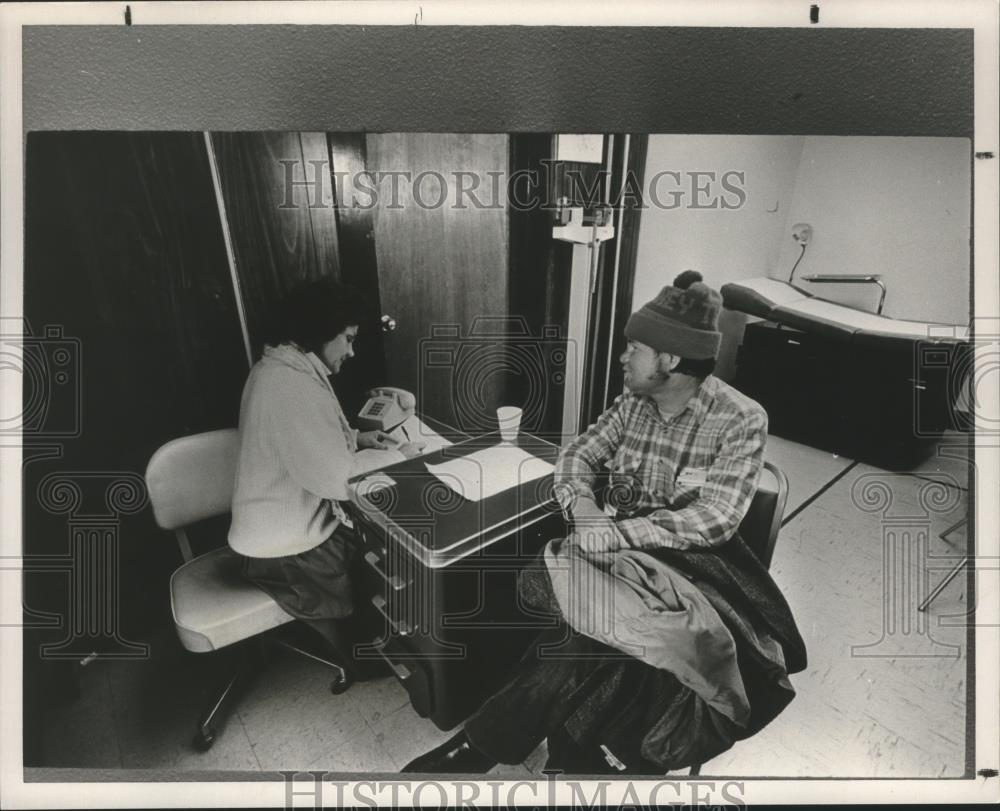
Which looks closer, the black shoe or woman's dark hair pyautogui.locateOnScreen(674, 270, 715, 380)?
woman's dark hair pyautogui.locateOnScreen(674, 270, 715, 380)

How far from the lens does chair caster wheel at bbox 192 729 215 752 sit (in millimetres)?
1330

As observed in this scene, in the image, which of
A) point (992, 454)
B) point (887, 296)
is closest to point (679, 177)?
point (887, 296)

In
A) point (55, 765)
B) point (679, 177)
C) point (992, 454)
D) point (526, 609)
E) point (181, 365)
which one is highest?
point (679, 177)

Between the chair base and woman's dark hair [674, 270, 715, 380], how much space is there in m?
0.92

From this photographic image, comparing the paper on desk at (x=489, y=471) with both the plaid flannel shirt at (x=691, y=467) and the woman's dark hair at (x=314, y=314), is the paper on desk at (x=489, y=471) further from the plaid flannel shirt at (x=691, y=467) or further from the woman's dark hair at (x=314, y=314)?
the woman's dark hair at (x=314, y=314)

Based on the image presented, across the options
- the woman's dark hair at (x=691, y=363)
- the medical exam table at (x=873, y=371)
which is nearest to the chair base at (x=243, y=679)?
the woman's dark hair at (x=691, y=363)

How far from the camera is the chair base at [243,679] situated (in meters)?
1.32

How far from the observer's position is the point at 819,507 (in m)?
1.30

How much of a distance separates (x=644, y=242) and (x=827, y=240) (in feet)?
1.25

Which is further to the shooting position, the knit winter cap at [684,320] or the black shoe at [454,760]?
the black shoe at [454,760]

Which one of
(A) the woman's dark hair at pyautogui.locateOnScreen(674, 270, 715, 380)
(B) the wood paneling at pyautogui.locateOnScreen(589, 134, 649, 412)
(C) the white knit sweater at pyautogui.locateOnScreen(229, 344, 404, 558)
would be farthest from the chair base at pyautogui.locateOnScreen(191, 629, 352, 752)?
(A) the woman's dark hair at pyautogui.locateOnScreen(674, 270, 715, 380)

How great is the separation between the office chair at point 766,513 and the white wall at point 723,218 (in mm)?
222

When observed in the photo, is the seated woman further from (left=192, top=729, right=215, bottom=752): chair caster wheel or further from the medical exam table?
the medical exam table

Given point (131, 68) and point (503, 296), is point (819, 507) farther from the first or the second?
point (131, 68)
